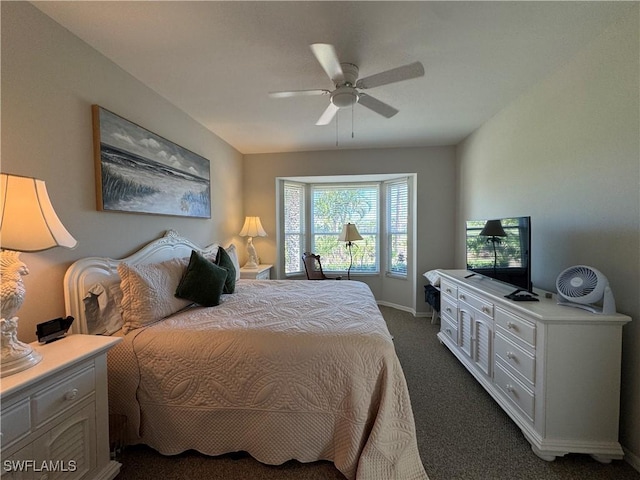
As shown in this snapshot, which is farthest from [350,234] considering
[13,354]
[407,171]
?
[13,354]

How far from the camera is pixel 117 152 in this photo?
2023mm

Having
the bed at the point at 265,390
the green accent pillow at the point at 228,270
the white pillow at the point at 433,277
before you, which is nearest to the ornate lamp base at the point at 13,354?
the bed at the point at 265,390

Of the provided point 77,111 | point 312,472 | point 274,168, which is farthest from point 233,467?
point 274,168

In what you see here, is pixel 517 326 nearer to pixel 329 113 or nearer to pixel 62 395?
pixel 329 113

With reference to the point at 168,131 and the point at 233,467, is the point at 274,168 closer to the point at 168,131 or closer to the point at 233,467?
the point at 168,131

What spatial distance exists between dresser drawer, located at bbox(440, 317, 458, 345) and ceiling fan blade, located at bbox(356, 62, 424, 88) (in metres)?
2.33

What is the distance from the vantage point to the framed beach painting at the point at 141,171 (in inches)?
75.8

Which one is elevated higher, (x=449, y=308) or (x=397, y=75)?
(x=397, y=75)

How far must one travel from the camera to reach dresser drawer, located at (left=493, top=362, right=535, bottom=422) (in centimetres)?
168

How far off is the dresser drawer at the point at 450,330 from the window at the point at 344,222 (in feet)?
5.13

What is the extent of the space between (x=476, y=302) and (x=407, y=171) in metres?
2.41

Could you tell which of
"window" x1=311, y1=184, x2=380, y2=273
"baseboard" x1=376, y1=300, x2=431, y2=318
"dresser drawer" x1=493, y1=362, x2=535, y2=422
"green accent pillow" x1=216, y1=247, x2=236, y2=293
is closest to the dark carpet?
"dresser drawer" x1=493, y1=362, x2=535, y2=422

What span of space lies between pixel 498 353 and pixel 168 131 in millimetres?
3463

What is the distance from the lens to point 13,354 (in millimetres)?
Result: 1126
